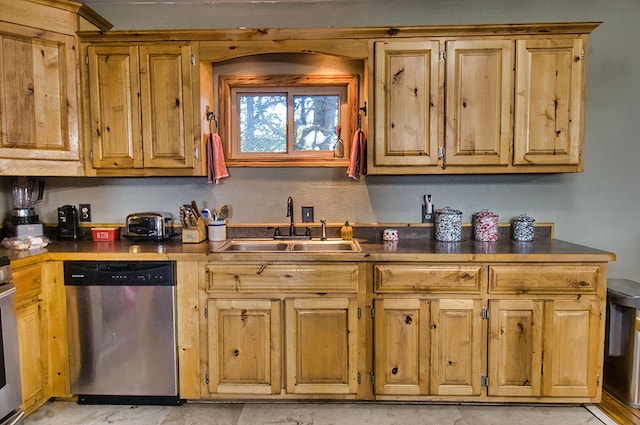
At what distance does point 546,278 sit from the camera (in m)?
2.18

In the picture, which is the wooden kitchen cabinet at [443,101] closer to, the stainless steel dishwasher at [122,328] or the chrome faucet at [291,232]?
the chrome faucet at [291,232]

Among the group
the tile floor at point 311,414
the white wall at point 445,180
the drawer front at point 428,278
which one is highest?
the white wall at point 445,180

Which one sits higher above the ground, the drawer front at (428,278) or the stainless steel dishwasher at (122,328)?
the drawer front at (428,278)

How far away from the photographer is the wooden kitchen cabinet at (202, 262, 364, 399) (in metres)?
2.23

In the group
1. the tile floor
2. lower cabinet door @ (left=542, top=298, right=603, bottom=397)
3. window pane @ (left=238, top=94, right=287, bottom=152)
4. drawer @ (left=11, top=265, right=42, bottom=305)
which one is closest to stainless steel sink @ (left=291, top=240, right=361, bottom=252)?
window pane @ (left=238, top=94, right=287, bottom=152)

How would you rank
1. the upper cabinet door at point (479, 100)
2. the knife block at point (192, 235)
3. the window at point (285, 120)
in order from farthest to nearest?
the window at point (285, 120) < the knife block at point (192, 235) < the upper cabinet door at point (479, 100)

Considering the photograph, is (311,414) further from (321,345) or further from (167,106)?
(167,106)

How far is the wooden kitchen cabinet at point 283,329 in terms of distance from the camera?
87.8 inches

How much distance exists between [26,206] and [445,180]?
2895 mm

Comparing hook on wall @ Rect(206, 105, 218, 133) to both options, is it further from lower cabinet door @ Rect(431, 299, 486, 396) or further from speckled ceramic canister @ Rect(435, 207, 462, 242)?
lower cabinet door @ Rect(431, 299, 486, 396)

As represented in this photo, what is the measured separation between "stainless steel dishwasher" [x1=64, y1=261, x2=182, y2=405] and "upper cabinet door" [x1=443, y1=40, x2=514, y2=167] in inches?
73.6

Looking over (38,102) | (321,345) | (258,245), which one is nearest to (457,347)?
(321,345)

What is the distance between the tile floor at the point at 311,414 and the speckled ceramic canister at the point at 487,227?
3.30 feet

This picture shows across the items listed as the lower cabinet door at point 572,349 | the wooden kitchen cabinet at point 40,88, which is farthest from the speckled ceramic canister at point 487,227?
the wooden kitchen cabinet at point 40,88
